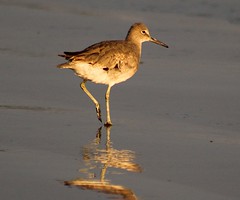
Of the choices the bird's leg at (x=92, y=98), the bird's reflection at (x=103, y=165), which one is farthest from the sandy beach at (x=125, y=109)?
the bird's leg at (x=92, y=98)

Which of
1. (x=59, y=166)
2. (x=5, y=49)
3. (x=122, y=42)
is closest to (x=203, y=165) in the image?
(x=59, y=166)

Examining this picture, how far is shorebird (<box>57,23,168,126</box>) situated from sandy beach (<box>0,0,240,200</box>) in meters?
0.25

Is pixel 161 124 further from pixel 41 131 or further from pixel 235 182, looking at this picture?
pixel 235 182

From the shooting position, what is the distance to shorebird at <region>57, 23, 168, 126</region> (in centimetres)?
1027

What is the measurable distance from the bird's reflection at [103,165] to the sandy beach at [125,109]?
1 centimetres

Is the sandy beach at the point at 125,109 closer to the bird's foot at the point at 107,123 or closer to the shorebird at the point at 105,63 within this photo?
the bird's foot at the point at 107,123

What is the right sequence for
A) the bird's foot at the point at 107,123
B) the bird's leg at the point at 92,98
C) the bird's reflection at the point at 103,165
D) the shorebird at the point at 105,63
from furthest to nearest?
the shorebird at the point at 105,63 < the bird's leg at the point at 92,98 < the bird's foot at the point at 107,123 < the bird's reflection at the point at 103,165

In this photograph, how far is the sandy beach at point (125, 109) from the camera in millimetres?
7418

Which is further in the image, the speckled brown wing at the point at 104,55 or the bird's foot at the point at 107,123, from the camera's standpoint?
the speckled brown wing at the point at 104,55

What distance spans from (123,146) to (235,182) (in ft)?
5.07

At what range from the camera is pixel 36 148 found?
8.34 m

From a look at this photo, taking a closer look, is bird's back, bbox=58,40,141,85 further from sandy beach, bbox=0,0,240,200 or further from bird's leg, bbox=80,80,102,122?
sandy beach, bbox=0,0,240,200

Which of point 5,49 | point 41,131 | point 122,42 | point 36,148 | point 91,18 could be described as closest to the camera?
point 36,148

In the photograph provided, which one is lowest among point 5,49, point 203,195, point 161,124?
point 203,195
